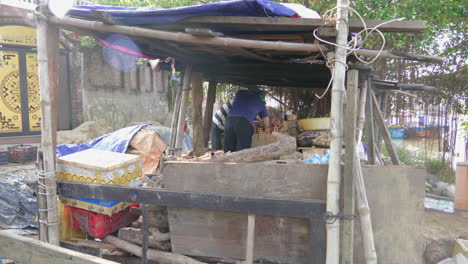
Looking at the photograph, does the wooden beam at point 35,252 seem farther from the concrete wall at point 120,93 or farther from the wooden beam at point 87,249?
the concrete wall at point 120,93

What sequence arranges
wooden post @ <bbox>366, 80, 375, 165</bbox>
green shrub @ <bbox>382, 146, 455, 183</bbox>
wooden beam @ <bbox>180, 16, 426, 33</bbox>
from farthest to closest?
1. green shrub @ <bbox>382, 146, 455, 183</bbox>
2. wooden post @ <bbox>366, 80, 375, 165</bbox>
3. wooden beam @ <bbox>180, 16, 426, 33</bbox>

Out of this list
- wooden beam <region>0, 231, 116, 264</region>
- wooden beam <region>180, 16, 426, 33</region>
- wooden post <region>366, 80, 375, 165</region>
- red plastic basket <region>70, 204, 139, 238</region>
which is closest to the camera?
wooden beam <region>0, 231, 116, 264</region>

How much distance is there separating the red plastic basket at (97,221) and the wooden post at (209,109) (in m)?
3.09

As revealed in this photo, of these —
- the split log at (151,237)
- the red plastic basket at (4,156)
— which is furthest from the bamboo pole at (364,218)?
the red plastic basket at (4,156)

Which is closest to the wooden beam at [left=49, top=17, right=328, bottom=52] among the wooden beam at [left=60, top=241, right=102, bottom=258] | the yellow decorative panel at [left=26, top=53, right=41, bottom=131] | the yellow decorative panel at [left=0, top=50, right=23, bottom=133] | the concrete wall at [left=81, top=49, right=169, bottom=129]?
the wooden beam at [left=60, top=241, right=102, bottom=258]

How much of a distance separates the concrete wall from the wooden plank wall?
11267 millimetres

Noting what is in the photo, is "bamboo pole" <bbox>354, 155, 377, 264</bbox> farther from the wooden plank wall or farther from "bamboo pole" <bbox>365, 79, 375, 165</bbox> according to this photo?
"bamboo pole" <bbox>365, 79, 375, 165</bbox>

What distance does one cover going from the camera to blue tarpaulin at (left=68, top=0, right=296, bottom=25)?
8.09 ft

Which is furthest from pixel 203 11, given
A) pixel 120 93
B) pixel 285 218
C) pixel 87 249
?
pixel 120 93

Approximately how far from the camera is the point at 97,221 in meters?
3.15

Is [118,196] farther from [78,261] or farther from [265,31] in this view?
[265,31]

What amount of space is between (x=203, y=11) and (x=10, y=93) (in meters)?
10.1

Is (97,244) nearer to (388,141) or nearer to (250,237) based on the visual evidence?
(250,237)

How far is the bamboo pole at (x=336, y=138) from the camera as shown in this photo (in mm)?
2367
